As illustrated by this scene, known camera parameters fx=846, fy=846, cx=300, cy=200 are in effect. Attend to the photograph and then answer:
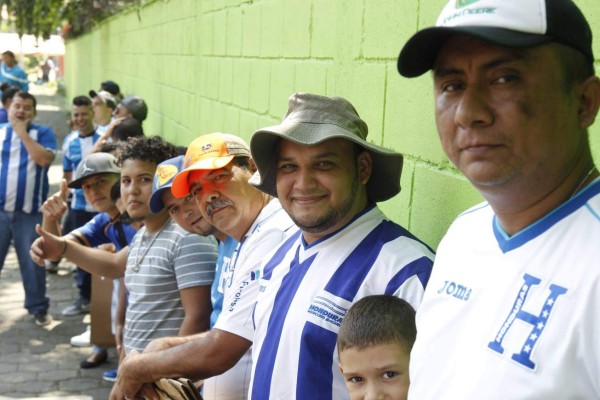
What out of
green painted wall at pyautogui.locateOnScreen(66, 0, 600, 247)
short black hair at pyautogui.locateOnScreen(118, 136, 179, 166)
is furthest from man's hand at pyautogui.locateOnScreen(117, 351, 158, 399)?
short black hair at pyautogui.locateOnScreen(118, 136, 179, 166)

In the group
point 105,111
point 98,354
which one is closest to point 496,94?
point 98,354

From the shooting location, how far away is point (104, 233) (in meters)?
5.70

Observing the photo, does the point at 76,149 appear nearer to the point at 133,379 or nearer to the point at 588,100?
the point at 133,379

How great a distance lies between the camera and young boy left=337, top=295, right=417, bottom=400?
2.27 meters

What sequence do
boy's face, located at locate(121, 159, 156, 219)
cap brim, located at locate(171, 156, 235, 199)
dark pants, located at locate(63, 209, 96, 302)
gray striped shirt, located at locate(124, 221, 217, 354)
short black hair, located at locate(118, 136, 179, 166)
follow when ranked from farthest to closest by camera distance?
dark pants, located at locate(63, 209, 96, 302) < short black hair, located at locate(118, 136, 179, 166) < boy's face, located at locate(121, 159, 156, 219) < gray striped shirt, located at locate(124, 221, 217, 354) < cap brim, located at locate(171, 156, 235, 199)

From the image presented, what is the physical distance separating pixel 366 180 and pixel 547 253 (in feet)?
4.44

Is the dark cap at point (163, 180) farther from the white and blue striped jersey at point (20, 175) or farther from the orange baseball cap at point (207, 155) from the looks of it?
the white and blue striped jersey at point (20, 175)

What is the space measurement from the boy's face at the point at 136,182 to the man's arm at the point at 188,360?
140 cm

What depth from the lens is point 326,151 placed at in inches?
111

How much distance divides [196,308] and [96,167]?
2.01 meters

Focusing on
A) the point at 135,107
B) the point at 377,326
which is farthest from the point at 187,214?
the point at 135,107

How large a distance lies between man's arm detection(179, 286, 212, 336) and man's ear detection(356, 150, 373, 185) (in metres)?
1.51

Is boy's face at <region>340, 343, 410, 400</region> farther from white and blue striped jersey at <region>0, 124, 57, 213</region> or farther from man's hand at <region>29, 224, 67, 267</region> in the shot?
white and blue striped jersey at <region>0, 124, 57, 213</region>

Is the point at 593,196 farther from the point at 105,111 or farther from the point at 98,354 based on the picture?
the point at 105,111
